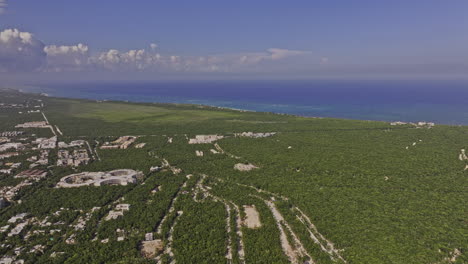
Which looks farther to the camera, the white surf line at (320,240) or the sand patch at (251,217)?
the sand patch at (251,217)

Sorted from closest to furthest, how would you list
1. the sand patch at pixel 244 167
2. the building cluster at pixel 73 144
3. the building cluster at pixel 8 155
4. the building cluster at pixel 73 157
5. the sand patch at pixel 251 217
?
the sand patch at pixel 251 217 < the sand patch at pixel 244 167 < the building cluster at pixel 73 157 < the building cluster at pixel 8 155 < the building cluster at pixel 73 144

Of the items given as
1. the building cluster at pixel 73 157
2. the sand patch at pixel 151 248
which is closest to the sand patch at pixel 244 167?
the sand patch at pixel 151 248

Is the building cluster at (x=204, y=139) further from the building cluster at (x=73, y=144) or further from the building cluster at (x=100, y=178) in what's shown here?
the building cluster at (x=73, y=144)

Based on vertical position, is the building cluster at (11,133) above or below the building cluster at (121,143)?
below

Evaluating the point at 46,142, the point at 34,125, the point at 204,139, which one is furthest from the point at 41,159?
the point at 34,125

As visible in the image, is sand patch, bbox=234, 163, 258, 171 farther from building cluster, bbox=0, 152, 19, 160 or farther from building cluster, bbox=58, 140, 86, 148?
building cluster, bbox=0, 152, 19, 160

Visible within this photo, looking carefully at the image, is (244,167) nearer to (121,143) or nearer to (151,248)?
(151,248)

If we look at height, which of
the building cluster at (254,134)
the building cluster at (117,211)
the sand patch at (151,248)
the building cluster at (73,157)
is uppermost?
the building cluster at (254,134)

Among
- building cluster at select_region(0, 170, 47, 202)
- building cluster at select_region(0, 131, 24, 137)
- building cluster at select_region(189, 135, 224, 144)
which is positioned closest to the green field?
building cluster at select_region(0, 170, 47, 202)
